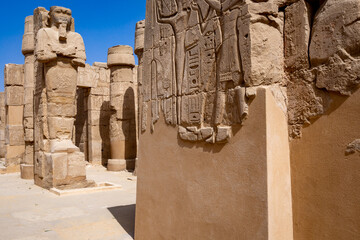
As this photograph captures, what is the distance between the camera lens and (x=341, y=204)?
1954 millimetres

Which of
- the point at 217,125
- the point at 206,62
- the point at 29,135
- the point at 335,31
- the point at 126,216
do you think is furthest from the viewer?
the point at 29,135

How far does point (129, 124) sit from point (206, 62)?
921 cm

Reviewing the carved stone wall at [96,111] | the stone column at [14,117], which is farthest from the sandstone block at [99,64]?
the stone column at [14,117]

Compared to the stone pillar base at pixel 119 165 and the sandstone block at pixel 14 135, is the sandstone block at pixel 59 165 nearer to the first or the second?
the stone pillar base at pixel 119 165

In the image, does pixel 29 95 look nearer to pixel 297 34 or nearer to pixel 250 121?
pixel 250 121

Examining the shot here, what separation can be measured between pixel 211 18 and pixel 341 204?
Answer: 5.90 feet

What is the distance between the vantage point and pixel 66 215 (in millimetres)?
5078

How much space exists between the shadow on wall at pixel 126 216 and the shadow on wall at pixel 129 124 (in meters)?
6.10

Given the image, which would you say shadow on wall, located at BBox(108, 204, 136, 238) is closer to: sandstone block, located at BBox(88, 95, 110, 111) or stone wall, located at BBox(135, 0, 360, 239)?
stone wall, located at BBox(135, 0, 360, 239)

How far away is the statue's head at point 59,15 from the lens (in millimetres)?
7492

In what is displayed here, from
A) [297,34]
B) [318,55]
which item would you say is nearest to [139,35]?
[297,34]

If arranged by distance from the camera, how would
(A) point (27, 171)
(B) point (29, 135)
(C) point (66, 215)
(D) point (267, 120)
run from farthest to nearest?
(B) point (29, 135)
(A) point (27, 171)
(C) point (66, 215)
(D) point (267, 120)

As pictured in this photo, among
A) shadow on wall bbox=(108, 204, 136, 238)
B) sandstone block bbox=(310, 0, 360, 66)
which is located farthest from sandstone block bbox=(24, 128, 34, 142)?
→ sandstone block bbox=(310, 0, 360, 66)

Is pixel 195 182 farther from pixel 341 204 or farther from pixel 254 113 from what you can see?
pixel 341 204
